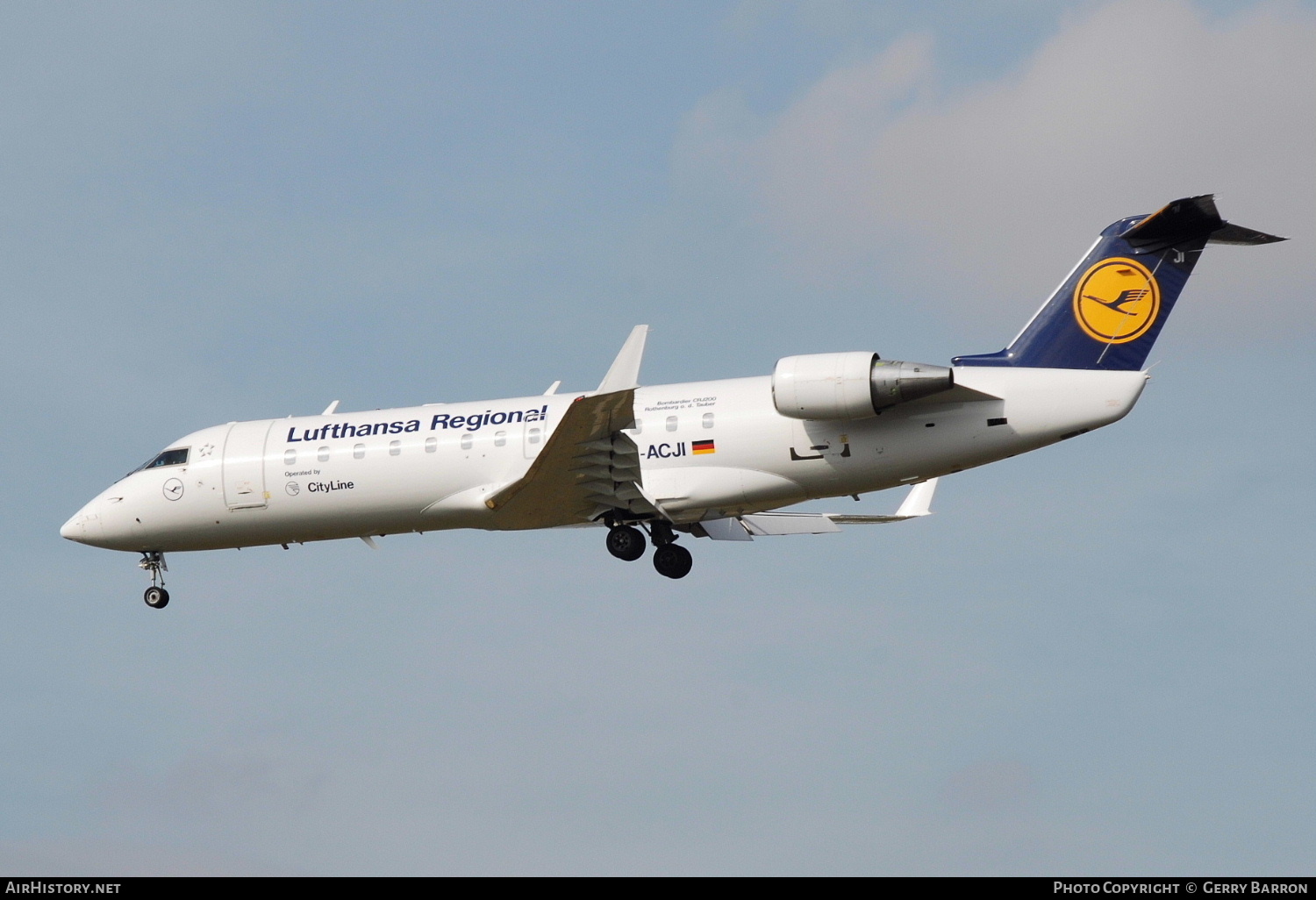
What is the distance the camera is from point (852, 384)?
22703 mm

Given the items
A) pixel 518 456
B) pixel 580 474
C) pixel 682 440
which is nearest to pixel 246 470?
pixel 518 456

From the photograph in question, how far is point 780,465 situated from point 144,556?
1229cm

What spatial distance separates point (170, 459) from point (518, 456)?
693 cm

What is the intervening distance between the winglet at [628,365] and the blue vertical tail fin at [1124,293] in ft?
18.5

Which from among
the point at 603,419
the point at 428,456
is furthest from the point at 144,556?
the point at 603,419

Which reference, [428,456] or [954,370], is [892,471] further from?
[428,456]

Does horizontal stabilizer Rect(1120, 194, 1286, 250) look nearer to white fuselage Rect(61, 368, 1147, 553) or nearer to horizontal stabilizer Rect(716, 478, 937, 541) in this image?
white fuselage Rect(61, 368, 1147, 553)

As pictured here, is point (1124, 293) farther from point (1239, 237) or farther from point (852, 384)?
point (852, 384)

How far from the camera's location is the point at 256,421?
89.7 ft

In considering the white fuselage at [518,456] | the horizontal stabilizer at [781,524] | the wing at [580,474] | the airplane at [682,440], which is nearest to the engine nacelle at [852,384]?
the airplane at [682,440]
